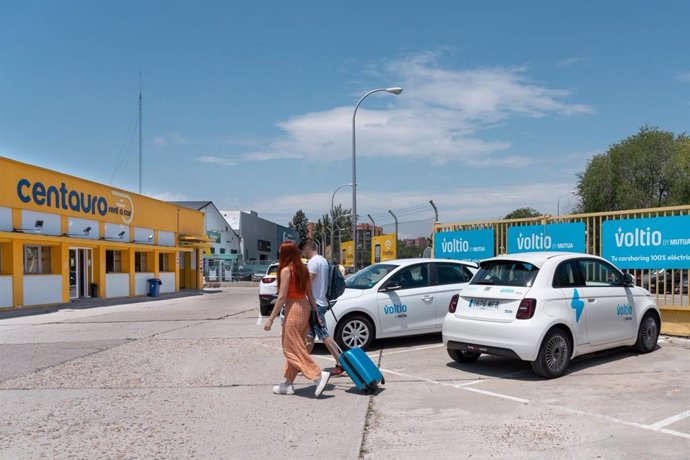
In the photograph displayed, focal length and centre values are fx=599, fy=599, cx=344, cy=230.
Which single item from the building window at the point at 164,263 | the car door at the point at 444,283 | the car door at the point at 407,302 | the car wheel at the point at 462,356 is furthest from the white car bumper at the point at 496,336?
the building window at the point at 164,263

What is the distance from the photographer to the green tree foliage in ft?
124

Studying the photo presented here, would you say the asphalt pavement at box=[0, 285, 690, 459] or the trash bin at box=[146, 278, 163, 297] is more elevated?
the asphalt pavement at box=[0, 285, 690, 459]

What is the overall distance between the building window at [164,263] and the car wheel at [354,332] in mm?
24416

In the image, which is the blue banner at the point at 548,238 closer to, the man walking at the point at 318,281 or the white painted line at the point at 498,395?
the white painted line at the point at 498,395

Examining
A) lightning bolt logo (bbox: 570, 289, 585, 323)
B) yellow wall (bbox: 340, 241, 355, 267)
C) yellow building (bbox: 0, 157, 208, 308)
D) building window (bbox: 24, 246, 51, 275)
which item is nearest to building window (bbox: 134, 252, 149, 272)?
yellow building (bbox: 0, 157, 208, 308)

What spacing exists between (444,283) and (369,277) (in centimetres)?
136

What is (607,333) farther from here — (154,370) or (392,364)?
(154,370)

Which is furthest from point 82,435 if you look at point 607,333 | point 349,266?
point 349,266

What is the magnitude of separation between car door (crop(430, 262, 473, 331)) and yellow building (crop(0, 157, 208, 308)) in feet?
49.1

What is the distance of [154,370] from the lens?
28.3 ft

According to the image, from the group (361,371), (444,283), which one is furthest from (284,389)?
(444,283)

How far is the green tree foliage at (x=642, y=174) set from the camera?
37.8m

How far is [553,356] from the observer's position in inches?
306

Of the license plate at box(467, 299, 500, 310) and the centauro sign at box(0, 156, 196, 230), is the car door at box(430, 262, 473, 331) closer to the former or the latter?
the license plate at box(467, 299, 500, 310)
